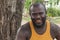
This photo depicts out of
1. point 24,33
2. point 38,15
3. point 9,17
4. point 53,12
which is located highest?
point 38,15

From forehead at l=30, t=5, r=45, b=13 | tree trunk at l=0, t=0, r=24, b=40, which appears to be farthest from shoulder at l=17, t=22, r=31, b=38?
tree trunk at l=0, t=0, r=24, b=40

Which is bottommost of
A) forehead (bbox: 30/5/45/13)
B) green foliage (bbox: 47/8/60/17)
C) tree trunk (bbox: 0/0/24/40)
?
green foliage (bbox: 47/8/60/17)

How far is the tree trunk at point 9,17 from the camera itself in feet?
15.9

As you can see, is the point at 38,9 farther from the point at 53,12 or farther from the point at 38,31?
the point at 53,12

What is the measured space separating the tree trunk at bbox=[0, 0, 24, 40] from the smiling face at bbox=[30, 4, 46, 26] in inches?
78.2

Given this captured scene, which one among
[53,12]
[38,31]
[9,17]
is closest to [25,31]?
[38,31]

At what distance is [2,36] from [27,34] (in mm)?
2018

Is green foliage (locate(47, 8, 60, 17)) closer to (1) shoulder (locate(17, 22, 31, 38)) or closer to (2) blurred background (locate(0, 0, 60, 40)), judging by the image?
(2) blurred background (locate(0, 0, 60, 40))

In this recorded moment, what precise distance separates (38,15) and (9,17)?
7.11ft

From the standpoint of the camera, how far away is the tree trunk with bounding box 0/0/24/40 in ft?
15.9

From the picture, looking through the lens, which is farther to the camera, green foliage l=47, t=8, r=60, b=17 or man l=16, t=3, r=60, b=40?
green foliage l=47, t=8, r=60, b=17

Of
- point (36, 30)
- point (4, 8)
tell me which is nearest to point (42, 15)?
point (36, 30)

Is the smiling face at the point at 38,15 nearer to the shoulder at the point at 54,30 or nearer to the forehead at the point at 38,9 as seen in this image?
the forehead at the point at 38,9

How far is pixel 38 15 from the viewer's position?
285 cm
